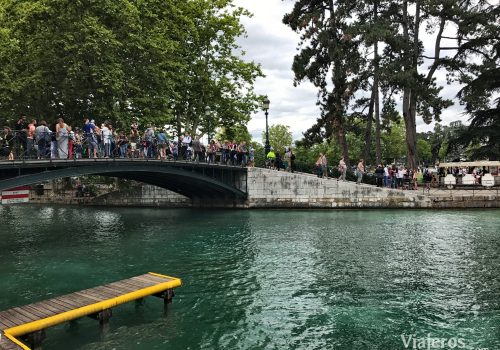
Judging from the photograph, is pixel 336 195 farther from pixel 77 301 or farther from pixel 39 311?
pixel 39 311

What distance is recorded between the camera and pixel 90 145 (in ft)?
56.8

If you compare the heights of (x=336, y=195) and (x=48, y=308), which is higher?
(x=336, y=195)

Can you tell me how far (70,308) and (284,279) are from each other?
5.50 metres

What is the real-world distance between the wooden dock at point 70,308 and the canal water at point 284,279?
445 mm

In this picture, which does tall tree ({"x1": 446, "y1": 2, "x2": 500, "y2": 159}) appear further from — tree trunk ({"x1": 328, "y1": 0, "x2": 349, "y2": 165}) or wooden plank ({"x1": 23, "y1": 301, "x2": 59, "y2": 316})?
wooden plank ({"x1": 23, "y1": 301, "x2": 59, "y2": 316})

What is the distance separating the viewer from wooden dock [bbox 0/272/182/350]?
6.30m

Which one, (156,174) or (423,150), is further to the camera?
(423,150)

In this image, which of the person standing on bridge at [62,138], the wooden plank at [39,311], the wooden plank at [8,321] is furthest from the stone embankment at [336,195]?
the wooden plank at [8,321]

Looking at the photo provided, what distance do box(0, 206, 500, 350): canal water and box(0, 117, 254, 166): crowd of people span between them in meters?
3.80

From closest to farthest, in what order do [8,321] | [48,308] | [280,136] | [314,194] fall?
[8,321]
[48,308]
[314,194]
[280,136]

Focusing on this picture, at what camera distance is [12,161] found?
1297 cm

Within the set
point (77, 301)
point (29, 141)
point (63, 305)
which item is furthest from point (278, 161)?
point (63, 305)

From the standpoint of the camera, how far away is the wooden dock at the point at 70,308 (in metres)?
6.30

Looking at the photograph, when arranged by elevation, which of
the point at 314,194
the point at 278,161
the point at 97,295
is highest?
the point at 278,161
